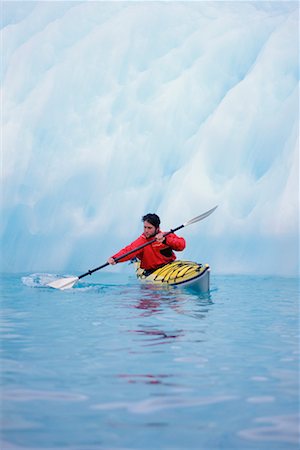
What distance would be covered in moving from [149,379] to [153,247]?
10.9 ft

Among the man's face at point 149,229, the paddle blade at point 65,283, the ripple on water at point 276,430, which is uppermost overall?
the man's face at point 149,229

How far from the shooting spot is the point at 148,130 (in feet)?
31.3

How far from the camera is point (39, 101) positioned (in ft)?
32.5

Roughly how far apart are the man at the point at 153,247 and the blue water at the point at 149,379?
1.33 meters

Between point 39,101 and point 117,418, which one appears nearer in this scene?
point 117,418

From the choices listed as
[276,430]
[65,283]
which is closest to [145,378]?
[276,430]

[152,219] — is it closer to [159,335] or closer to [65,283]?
[65,283]

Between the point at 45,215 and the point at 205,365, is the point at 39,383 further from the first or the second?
the point at 45,215

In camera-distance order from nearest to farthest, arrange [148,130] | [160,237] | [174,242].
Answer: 1. [160,237]
2. [174,242]
3. [148,130]

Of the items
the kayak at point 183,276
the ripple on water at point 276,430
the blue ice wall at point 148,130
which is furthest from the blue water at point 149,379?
the blue ice wall at point 148,130

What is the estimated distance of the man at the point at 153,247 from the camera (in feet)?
17.5

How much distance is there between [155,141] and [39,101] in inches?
73.7

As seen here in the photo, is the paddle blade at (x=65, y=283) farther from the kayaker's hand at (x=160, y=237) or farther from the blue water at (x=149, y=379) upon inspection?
the blue water at (x=149, y=379)

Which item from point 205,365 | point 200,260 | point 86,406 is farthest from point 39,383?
point 200,260
